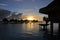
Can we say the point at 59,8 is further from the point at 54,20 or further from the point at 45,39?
the point at 45,39

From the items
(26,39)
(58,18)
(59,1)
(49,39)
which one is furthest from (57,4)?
(26,39)

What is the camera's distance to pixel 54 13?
18688mm

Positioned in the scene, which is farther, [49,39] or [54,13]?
[54,13]

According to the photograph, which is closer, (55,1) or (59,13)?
(55,1)

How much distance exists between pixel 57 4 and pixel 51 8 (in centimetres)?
94

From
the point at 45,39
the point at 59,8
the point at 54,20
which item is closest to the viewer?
the point at 45,39

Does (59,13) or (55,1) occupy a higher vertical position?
(55,1)

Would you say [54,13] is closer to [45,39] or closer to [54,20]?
[54,20]

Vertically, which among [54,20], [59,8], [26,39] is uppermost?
[59,8]

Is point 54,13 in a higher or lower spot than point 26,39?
higher

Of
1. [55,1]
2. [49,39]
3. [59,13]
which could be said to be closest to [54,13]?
[59,13]

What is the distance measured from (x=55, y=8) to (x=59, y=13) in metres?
1.93

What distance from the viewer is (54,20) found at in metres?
17.7

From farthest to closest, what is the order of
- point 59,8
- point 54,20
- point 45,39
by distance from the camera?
point 54,20, point 59,8, point 45,39
